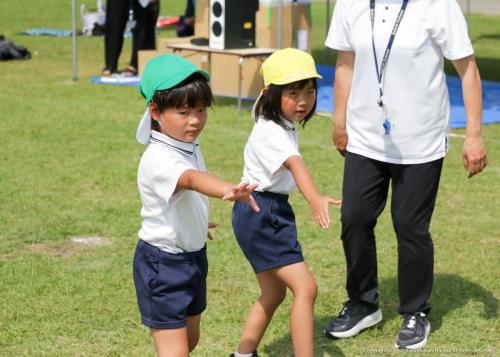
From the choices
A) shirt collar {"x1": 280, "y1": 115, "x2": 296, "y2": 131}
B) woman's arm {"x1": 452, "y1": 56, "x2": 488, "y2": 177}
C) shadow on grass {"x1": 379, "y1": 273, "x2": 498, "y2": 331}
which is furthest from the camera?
shadow on grass {"x1": 379, "y1": 273, "x2": 498, "y2": 331}

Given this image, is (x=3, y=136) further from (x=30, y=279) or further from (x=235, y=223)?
(x=235, y=223)

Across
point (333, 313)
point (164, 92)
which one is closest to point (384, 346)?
point (333, 313)

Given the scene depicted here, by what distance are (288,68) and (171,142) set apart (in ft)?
2.60

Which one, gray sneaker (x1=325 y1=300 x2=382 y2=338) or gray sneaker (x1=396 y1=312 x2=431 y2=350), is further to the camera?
gray sneaker (x1=325 y1=300 x2=382 y2=338)

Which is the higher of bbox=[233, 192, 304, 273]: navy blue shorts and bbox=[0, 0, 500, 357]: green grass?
bbox=[233, 192, 304, 273]: navy blue shorts

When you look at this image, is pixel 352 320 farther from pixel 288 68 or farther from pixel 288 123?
pixel 288 68

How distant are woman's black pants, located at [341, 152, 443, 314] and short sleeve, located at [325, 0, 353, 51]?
506 millimetres

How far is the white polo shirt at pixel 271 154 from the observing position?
13.8 ft

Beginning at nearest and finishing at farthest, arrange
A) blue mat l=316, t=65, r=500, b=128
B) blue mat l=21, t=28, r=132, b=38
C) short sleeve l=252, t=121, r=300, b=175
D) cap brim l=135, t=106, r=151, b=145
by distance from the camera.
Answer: cap brim l=135, t=106, r=151, b=145
short sleeve l=252, t=121, r=300, b=175
blue mat l=316, t=65, r=500, b=128
blue mat l=21, t=28, r=132, b=38

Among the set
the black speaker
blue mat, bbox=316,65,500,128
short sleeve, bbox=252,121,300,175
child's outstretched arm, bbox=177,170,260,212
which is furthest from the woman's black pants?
the black speaker

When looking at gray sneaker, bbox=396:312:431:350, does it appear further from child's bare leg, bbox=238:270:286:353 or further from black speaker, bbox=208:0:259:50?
black speaker, bbox=208:0:259:50

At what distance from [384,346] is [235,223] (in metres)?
1.00

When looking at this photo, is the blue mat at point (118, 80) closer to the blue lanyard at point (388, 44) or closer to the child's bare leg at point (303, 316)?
the blue lanyard at point (388, 44)

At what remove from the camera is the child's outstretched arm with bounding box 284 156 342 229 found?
3.79 m
